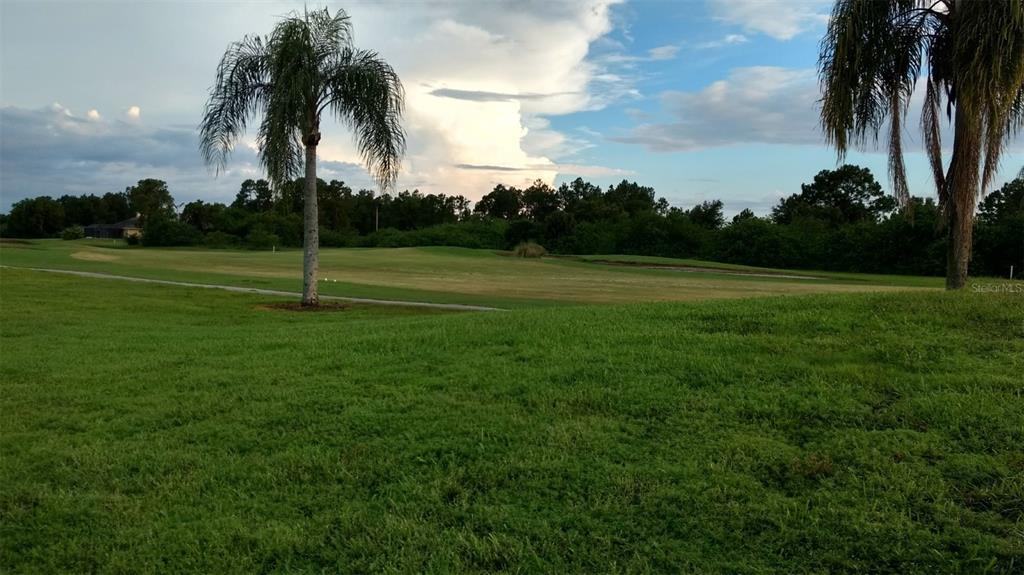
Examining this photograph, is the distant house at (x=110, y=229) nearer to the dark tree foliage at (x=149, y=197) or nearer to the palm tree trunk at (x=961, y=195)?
the dark tree foliage at (x=149, y=197)

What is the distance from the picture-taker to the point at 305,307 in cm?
1766

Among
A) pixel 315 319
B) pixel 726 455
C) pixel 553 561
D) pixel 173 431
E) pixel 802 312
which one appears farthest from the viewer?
pixel 315 319

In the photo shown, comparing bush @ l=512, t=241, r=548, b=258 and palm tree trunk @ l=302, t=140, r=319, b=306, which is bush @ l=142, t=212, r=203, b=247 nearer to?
bush @ l=512, t=241, r=548, b=258

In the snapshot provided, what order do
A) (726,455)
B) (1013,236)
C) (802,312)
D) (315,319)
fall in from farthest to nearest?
1. (1013,236)
2. (315,319)
3. (802,312)
4. (726,455)

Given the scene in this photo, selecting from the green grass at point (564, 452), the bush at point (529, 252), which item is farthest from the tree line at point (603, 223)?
the bush at point (529, 252)

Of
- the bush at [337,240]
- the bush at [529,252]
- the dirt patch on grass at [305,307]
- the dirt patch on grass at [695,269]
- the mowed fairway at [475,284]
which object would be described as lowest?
the dirt patch on grass at [305,307]

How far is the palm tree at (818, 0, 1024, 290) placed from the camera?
848 cm

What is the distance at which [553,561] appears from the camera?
131 inches

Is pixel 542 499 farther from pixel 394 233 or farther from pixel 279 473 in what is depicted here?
pixel 394 233

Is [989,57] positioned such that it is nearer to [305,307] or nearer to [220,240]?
[305,307]

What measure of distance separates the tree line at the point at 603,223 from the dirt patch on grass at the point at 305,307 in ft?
8.15

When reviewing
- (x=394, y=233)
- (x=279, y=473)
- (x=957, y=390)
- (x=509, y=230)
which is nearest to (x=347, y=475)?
(x=279, y=473)

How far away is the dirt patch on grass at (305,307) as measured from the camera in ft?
57.0

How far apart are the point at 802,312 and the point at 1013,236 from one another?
44156mm
